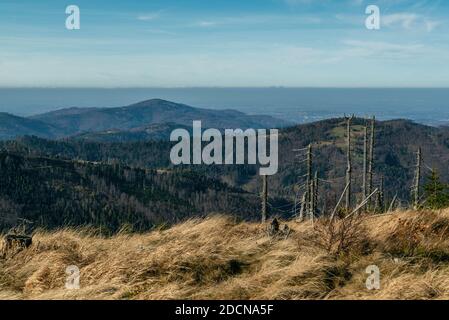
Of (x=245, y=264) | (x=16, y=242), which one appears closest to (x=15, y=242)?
(x=16, y=242)

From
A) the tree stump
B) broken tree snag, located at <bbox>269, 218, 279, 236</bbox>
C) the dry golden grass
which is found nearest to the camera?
the dry golden grass

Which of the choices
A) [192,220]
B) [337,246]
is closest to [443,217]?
[337,246]

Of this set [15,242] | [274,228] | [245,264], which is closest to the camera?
[245,264]

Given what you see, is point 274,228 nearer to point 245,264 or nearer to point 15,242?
point 245,264

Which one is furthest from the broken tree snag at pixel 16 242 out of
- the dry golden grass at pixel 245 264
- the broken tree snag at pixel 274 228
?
the broken tree snag at pixel 274 228

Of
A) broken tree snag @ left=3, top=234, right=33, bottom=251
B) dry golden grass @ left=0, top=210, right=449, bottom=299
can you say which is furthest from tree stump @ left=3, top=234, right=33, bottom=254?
dry golden grass @ left=0, top=210, right=449, bottom=299

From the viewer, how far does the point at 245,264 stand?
9766mm

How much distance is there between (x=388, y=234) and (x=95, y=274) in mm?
7198

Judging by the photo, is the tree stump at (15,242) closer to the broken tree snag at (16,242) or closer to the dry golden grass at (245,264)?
the broken tree snag at (16,242)

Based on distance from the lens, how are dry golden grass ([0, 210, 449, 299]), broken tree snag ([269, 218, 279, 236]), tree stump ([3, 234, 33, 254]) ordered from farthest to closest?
broken tree snag ([269, 218, 279, 236]), tree stump ([3, 234, 33, 254]), dry golden grass ([0, 210, 449, 299])

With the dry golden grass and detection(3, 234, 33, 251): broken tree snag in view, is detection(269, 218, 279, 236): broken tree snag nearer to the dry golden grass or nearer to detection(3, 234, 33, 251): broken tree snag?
the dry golden grass

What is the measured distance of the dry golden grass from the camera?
7910 mm

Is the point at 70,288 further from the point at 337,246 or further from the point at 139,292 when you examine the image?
the point at 337,246

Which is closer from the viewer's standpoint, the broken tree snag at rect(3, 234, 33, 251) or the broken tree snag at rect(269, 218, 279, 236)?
the broken tree snag at rect(3, 234, 33, 251)
